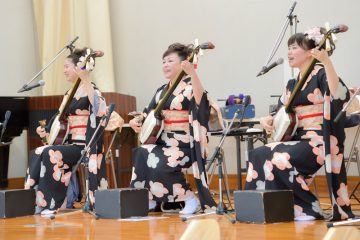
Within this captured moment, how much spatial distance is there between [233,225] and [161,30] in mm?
4537

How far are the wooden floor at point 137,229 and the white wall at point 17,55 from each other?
341cm

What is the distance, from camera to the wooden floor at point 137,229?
366cm

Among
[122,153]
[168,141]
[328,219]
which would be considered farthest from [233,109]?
[328,219]

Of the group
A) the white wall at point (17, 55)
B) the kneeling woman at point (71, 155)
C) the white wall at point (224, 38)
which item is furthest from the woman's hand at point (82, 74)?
the white wall at point (17, 55)

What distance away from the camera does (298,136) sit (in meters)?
4.46

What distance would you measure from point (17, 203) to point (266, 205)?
225 centimetres

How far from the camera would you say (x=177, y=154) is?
520 cm

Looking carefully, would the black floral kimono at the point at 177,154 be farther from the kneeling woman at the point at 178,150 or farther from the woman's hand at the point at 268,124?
the woman's hand at the point at 268,124

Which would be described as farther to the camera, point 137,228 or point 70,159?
point 70,159

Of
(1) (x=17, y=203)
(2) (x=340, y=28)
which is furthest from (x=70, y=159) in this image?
(2) (x=340, y=28)

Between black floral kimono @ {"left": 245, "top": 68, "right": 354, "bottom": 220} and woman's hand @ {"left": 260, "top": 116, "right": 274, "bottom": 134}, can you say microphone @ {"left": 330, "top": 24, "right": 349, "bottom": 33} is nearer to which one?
black floral kimono @ {"left": 245, "top": 68, "right": 354, "bottom": 220}

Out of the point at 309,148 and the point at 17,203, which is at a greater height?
the point at 309,148

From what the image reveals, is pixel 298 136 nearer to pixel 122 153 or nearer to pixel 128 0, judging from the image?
pixel 122 153

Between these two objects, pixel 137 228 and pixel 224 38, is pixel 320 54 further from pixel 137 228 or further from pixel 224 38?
pixel 224 38
